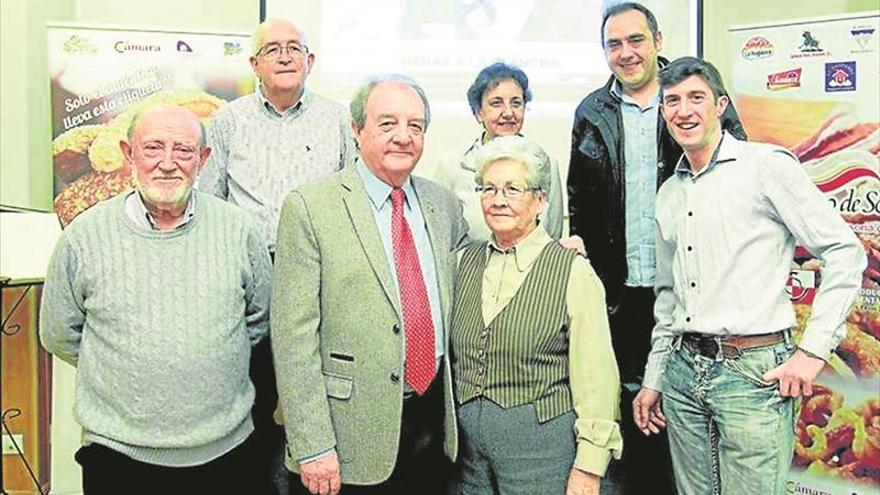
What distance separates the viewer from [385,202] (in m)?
2.14

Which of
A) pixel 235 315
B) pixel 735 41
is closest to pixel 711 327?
pixel 235 315

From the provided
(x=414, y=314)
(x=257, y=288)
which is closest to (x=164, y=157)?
(x=257, y=288)

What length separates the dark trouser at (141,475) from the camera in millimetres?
2066

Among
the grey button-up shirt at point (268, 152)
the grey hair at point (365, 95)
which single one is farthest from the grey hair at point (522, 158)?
the grey button-up shirt at point (268, 152)

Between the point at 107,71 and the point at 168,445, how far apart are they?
228cm

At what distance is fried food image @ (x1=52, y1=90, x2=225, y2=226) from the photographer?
3.73m

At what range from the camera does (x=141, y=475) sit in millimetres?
2074

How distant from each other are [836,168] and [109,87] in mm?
3192

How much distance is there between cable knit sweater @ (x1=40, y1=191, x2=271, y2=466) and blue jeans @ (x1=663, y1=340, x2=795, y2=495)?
116cm

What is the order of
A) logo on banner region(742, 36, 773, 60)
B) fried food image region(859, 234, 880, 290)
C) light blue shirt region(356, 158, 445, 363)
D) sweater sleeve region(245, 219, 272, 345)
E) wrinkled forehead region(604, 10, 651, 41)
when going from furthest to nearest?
logo on banner region(742, 36, 773, 60) → fried food image region(859, 234, 880, 290) → wrinkled forehead region(604, 10, 651, 41) → sweater sleeve region(245, 219, 272, 345) → light blue shirt region(356, 158, 445, 363)

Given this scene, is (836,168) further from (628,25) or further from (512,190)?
(512,190)

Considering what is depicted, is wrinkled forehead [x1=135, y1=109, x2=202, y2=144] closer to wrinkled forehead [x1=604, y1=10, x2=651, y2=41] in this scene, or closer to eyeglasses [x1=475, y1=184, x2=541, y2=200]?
eyeglasses [x1=475, y1=184, x2=541, y2=200]

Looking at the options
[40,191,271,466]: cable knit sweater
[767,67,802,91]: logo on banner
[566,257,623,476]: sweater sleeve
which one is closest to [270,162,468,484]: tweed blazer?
[40,191,271,466]: cable knit sweater

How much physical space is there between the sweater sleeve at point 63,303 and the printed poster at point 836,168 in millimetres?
2938
